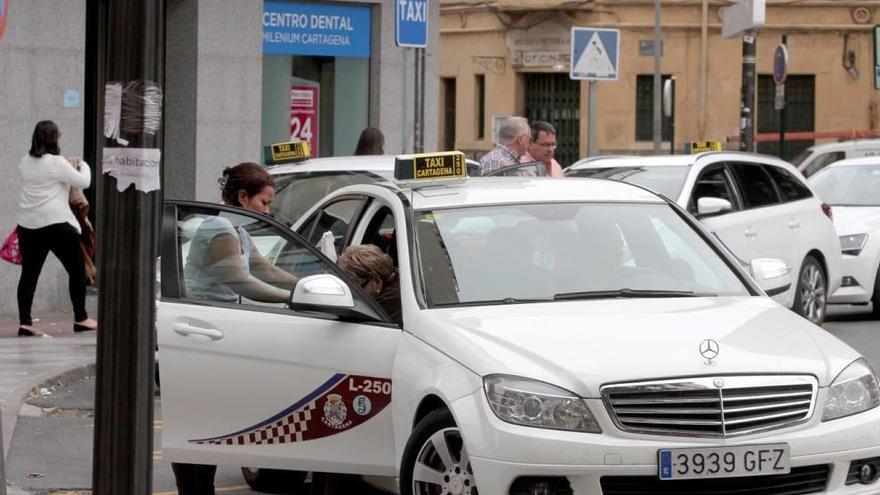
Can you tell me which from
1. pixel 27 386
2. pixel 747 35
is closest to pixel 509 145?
pixel 27 386

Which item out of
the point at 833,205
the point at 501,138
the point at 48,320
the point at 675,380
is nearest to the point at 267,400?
the point at 675,380

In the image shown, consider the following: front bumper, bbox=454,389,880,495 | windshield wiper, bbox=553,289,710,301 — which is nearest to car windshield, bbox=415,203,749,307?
windshield wiper, bbox=553,289,710,301

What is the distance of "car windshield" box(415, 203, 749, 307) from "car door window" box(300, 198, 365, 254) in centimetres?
89

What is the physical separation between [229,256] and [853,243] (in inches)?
407

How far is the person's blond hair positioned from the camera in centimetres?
788

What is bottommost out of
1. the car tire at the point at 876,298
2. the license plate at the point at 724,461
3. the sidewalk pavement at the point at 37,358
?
the sidewalk pavement at the point at 37,358

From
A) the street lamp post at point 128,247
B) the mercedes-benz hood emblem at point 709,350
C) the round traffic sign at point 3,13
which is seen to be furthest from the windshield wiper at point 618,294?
the round traffic sign at point 3,13

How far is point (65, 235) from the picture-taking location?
14.9m

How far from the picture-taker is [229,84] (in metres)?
18.6

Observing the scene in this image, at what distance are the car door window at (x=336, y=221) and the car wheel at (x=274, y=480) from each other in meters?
1.11

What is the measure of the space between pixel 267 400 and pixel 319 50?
12.8 metres

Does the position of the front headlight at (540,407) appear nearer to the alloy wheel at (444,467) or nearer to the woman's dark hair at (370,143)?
the alloy wheel at (444,467)

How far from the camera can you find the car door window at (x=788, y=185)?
15.8 meters

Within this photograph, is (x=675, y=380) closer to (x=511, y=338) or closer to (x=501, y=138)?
(x=511, y=338)
